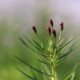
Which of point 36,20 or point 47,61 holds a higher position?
point 47,61

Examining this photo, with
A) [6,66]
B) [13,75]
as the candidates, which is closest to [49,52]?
[13,75]

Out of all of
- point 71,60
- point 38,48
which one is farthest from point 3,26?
point 38,48

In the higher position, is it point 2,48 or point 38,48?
point 38,48

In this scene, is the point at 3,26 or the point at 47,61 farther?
the point at 3,26

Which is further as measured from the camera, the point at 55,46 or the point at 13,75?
the point at 13,75

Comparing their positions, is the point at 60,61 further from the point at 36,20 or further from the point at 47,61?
the point at 36,20

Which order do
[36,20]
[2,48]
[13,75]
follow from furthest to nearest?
[36,20] → [2,48] → [13,75]

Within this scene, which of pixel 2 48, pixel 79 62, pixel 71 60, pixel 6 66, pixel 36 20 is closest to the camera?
pixel 79 62

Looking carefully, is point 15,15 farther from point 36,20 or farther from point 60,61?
point 60,61

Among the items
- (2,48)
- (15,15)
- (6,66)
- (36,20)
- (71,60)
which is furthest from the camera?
(15,15)
